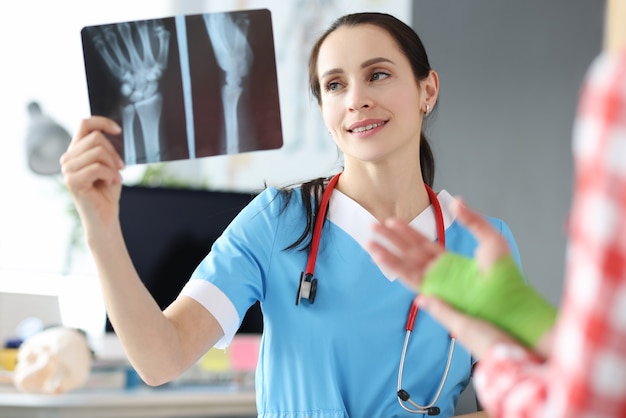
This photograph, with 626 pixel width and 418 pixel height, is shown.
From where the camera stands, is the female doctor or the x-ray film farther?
the female doctor

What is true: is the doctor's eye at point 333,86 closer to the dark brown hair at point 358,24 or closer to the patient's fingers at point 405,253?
the dark brown hair at point 358,24

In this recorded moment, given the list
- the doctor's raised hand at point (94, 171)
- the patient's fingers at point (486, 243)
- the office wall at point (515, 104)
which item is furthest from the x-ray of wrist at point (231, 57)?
the office wall at point (515, 104)

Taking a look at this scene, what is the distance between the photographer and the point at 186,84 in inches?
46.3

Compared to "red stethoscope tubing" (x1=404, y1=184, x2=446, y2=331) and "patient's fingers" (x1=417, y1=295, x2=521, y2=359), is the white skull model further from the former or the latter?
"patient's fingers" (x1=417, y1=295, x2=521, y2=359)

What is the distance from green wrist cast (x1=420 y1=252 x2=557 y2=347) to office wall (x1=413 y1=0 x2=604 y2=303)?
2.76 metres

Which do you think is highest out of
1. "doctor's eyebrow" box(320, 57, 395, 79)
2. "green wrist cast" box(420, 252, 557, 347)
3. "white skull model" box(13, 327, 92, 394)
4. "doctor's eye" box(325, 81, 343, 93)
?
"doctor's eyebrow" box(320, 57, 395, 79)

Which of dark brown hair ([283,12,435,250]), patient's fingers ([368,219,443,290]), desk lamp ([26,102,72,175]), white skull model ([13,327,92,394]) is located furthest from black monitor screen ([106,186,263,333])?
patient's fingers ([368,219,443,290])

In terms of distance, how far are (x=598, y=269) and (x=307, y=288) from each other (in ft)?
2.76

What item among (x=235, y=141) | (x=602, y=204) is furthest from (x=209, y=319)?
(x=602, y=204)

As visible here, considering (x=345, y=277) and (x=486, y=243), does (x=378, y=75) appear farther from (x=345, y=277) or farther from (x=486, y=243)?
(x=486, y=243)

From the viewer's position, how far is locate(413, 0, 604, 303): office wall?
341 centimetres

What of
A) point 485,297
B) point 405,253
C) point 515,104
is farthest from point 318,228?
point 515,104

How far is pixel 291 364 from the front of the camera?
4.38 ft

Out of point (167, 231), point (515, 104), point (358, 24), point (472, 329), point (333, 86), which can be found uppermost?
point (358, 24)
